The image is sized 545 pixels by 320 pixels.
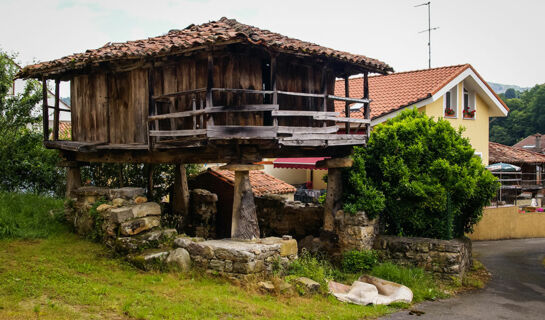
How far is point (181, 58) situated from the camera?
9.59m

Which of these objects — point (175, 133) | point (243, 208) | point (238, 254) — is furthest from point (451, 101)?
point (238, 254)

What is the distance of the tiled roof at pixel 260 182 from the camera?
15.1m

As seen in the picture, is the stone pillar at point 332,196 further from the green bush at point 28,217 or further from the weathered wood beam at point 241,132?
the green bush at point 28,217

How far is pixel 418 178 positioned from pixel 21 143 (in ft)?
39.4

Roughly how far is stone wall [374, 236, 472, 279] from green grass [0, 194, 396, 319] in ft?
8.95

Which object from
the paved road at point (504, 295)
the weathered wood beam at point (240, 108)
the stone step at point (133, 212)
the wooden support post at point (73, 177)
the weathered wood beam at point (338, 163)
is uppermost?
the weathered wood beam at point (240, 108)

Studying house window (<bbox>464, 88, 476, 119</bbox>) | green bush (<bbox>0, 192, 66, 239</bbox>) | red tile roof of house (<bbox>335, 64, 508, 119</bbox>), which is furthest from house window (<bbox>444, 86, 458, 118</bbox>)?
green bush (<bbox>0, 192, 66, 239</bbox>)

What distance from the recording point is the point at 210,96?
8.61 m

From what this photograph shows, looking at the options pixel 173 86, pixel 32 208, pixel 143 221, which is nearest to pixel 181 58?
pixel 173 86

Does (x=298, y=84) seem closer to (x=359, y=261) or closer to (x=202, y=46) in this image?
(x=202, y=46)

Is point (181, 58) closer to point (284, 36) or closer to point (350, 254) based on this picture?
A: point (284, 36)

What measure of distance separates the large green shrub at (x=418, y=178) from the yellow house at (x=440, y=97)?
4.16m

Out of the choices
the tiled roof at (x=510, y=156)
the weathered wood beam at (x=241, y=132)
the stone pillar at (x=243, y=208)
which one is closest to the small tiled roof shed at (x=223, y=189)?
the stone pillar at (x=243, y=208)

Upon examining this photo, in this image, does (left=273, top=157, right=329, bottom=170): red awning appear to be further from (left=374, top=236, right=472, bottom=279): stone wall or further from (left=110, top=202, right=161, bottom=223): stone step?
(left=110, top=202, right=161, bottom=223): stone step
